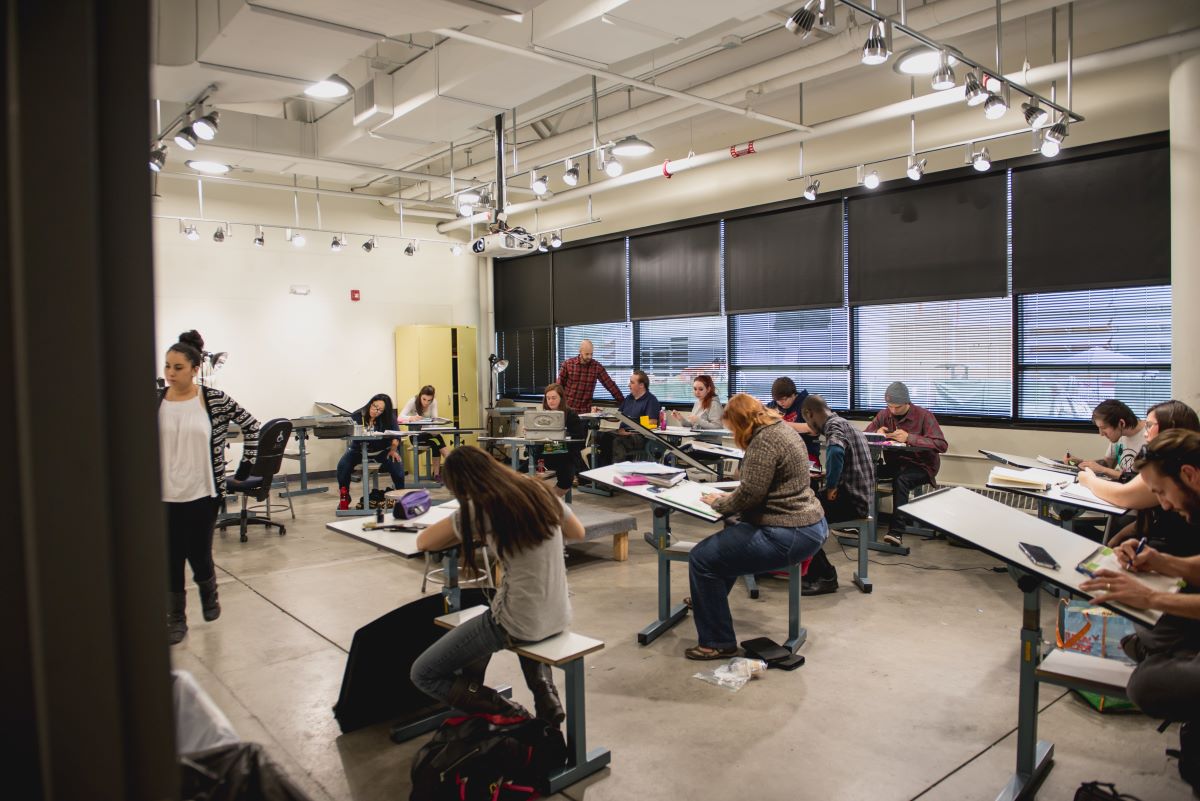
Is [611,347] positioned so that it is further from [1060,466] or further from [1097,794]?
[1097,794]

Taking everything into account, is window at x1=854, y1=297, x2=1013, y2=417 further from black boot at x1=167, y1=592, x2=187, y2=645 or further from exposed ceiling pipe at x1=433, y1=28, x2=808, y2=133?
black boot at x1=167, y1=592, x2=187, y2=645

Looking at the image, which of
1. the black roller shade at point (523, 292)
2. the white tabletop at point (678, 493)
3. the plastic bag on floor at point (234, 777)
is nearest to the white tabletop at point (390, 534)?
the white tabletop at point (678, 493)

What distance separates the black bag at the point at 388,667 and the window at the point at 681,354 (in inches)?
239

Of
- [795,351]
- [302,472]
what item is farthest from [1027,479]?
[302,472]

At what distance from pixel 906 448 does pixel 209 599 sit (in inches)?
203

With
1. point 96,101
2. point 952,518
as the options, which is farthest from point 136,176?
point 952,518

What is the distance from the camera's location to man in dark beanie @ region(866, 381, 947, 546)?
6316 millimetres

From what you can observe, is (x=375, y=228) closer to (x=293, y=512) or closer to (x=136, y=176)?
(x=293, y=512)

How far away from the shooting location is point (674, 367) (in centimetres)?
962

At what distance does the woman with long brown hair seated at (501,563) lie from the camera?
267 centimetres

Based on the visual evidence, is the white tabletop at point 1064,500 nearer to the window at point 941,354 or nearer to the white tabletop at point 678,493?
the white tabletop at point 678,493

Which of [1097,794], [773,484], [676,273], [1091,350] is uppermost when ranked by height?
[676,273]

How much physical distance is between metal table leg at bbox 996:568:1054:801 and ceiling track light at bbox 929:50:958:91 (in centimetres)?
305

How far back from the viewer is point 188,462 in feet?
13.0
